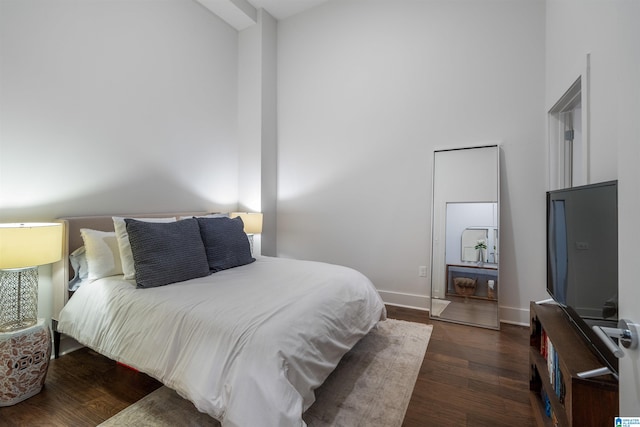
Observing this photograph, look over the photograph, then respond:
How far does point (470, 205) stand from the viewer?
292 centimetres

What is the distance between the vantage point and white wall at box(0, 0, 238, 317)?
2070 mm

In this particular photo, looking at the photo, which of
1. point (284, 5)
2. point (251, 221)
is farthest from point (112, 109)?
point (284, 5)

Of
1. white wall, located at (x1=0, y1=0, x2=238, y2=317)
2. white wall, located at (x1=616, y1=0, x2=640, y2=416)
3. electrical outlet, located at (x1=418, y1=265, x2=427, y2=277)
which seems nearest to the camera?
white wall, located at (x1=616, y1=0, x2=640, y2=416)

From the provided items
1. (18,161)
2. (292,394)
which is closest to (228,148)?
(18,161)

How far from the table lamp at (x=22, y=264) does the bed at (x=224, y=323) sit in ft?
0.78

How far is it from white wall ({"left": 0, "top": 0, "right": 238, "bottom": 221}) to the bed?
39cm

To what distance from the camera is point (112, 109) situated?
261cm

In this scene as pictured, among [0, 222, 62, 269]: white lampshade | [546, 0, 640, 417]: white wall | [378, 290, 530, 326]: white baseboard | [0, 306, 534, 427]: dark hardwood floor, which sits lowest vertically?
[0, 306, 534, 427]: dark hardwood floor

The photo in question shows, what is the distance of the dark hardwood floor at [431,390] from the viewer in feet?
5.17

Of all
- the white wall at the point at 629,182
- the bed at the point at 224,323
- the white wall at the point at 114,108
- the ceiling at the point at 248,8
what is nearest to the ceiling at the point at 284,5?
the ceiling at the point at 248,8

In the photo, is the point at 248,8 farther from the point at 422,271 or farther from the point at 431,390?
the point at 431,390

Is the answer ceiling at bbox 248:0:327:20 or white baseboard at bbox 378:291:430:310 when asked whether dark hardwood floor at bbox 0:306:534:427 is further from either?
ceiling at bbox 248:0:327:20

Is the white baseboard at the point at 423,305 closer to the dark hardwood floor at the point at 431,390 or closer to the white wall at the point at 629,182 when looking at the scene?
the dark hardwood floor at the point at 431,390

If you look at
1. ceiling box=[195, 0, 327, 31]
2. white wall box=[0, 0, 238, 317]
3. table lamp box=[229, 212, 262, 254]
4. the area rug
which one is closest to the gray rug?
the area rug
